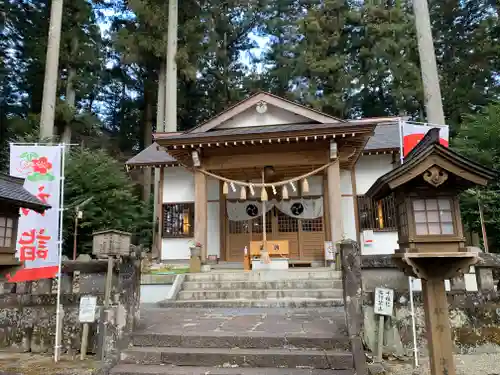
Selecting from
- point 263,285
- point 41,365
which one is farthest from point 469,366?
point 41,365

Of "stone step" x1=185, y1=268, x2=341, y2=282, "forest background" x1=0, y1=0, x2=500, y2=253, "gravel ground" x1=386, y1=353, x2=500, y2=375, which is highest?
"forest background" x1=0, y1=0, x2=500, y2=253

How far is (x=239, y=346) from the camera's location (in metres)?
4.81

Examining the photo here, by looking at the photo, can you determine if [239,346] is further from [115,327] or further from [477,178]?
[477,178]

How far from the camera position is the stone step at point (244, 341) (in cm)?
464

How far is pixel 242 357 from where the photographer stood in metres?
4.49

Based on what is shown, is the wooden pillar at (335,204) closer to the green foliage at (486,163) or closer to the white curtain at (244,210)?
the white curtain at (244,210)

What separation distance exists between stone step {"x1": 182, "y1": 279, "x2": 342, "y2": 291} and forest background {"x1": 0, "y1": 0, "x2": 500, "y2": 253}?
8378 millimetres

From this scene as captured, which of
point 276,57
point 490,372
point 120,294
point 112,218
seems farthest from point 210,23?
point 490,372

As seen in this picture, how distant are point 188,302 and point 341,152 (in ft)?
21.8

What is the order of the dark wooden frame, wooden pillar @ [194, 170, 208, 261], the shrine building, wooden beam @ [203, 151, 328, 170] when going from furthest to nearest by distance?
1. the dark wooden frame
2. wooden beam @ [203, 151, 328, 170]
3. the shrine building
4. wooden pillar @ [194, 170, 208, 261]

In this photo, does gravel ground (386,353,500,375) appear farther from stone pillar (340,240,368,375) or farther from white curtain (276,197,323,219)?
white curtain (276,197,323,219)

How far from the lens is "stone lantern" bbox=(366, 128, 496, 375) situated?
3.50 m

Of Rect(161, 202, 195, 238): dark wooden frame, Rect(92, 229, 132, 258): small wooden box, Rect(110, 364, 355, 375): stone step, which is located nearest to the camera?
Rect(110, 364, 355, 375): stone step

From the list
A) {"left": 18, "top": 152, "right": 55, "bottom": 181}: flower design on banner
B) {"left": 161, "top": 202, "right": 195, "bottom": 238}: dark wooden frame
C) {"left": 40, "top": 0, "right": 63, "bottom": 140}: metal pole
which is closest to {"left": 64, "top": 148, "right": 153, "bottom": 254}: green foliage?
{"left": 161, "top": 202, "right": 195, "bottom": 238}: dark wooden frame
